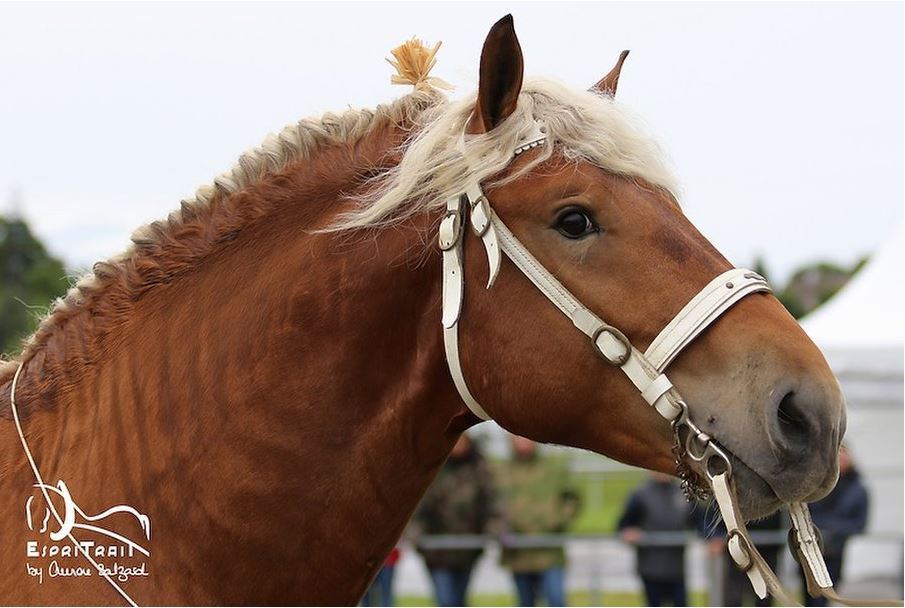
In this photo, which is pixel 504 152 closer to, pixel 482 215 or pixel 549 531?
pixel 482 215

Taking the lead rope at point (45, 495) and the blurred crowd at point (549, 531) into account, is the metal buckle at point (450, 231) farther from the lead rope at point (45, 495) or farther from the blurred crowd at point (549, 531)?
the blurred crowd at point (549, 531)

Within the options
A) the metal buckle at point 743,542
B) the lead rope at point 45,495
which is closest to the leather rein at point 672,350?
the metal buckle at point 743,542

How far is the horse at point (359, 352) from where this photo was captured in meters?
3.05

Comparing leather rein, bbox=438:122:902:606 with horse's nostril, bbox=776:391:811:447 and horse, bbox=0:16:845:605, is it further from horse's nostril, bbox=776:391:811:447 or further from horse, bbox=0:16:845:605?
horse's nostril, bbox=776:391:811:447

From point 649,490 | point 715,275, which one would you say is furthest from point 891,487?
point 715,275

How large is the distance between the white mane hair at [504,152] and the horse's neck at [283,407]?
4.1 inches

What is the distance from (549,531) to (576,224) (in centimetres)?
840

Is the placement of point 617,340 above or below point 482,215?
below

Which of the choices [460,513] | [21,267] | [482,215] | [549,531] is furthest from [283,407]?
[21,267]

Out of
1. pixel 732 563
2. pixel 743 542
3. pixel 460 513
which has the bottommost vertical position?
pixel 732 563

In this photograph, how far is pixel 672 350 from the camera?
2.93 meters

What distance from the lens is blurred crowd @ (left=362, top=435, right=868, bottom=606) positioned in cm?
1062

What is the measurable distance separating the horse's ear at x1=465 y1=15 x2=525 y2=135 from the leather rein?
0.23 metres

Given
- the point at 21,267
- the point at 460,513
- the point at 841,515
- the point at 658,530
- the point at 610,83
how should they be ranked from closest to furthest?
the point at 610,83, the point at 841,515, the point at 460,513, the point at 658,530, the point at 21,267
